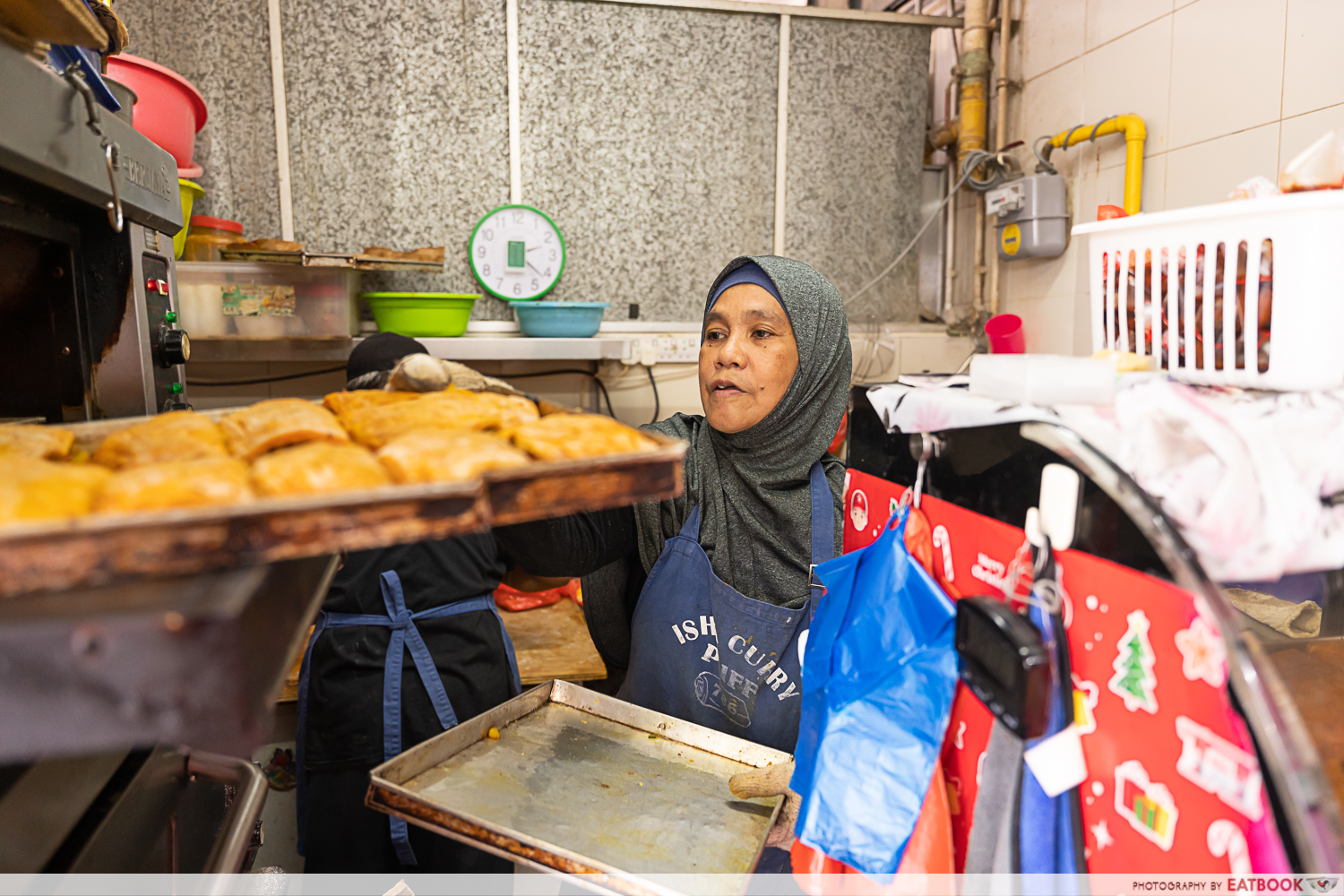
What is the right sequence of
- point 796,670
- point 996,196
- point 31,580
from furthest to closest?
point 996,196, point 796,670, point 31,580

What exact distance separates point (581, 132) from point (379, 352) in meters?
1.58

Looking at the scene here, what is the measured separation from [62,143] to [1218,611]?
1402 millimetres

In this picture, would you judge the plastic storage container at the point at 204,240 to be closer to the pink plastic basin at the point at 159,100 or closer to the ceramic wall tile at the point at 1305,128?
the pink plastic basin at the point at 159,100

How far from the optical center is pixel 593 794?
1.10m

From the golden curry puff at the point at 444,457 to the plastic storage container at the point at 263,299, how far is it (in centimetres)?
234

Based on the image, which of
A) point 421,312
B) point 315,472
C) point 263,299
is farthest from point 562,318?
point 315,472

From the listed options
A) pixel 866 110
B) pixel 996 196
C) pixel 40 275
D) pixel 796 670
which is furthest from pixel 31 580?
pixel 866 110

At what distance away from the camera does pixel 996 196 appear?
10.8ft

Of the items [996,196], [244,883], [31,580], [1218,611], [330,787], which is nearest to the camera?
[31,580]

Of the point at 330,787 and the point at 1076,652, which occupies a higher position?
the point at 1076,652

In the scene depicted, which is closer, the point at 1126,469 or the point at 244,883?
the point at 1126,469

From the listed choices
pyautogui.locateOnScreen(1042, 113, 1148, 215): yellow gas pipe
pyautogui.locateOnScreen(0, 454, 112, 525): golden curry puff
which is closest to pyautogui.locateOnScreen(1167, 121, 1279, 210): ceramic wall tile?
pyautogui.locateOnScreen(1042, 113, 1148, 215): yellow gas pipe

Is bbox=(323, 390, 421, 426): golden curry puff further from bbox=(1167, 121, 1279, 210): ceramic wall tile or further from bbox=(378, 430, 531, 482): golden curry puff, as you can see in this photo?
bbox=(1167, 121, 1279, 210): ceramic wall tile

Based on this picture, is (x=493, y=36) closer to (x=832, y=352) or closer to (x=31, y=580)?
(x=832, y=352)
